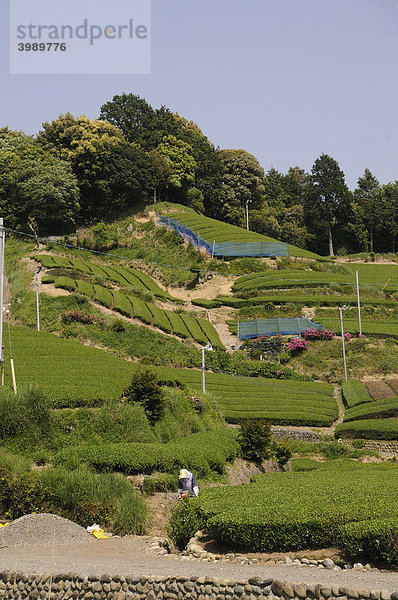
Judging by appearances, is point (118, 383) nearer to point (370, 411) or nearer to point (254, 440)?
point (254, 440)

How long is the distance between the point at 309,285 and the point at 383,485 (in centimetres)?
5023

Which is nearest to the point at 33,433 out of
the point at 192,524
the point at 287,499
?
the point at 192,524

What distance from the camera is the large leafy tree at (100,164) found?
264 feet

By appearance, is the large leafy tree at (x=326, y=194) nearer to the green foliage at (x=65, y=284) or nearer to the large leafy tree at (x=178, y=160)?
the large leafy tree at (x=178, y=160)

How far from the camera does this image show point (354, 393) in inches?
1748

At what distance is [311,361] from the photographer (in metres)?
52.9

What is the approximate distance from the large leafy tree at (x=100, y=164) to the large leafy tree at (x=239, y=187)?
48.2 ft

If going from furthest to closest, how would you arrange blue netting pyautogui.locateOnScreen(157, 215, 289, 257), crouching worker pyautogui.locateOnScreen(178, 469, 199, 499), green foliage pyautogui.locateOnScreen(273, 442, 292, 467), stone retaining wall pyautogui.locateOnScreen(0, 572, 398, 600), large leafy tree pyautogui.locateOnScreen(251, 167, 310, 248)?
1. large leafy tree pyautogui.locateOnScreen(251, 167, 310, 248)
2. blue netting pyautogui.locateOnScreen(157, 215, 289, 257)
3. green foliage pyautogui.locateOnScreen(273, 442, 292, 467)
4. crouching worker pyautogui.locateOnScreen(178, 469, 199, 499)
5. stone retaining wall pyautogui.locateOnScreen(0, 572, 398, 600)

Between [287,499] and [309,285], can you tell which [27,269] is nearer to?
[309,285]

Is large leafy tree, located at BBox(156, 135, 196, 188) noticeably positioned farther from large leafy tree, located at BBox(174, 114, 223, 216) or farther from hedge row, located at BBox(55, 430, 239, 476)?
hedge row, located at BBox(55, 430, 239, 476)

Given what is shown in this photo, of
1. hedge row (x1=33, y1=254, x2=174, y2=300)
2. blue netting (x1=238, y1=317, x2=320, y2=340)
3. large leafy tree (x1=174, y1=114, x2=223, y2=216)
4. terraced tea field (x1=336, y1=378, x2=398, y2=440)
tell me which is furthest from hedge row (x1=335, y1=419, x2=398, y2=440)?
large leafy tree (x1=174, y1=114, x2=223, y2=216)

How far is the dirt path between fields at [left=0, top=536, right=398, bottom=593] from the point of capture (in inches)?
426

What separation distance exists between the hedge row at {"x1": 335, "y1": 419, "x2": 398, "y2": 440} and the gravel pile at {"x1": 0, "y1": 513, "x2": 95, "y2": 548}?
23.0m

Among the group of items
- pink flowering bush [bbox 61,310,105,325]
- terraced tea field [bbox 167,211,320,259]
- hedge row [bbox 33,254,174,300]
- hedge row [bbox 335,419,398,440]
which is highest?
terraced tea field [bbox 167,211,320,259]
